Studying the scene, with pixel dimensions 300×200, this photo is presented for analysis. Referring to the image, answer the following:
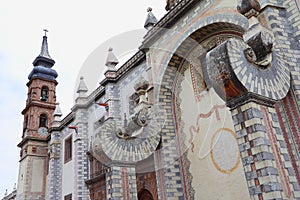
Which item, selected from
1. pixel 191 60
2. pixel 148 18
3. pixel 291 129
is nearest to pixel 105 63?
pixel 148 18

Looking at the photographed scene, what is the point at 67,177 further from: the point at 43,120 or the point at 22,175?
the point at 43,120

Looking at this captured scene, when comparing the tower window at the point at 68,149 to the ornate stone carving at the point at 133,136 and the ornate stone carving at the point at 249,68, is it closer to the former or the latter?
the ornate stone carving at the point at 133,136

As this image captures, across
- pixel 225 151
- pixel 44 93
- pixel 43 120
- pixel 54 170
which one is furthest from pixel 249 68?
pixel 44 93

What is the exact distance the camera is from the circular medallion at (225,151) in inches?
315

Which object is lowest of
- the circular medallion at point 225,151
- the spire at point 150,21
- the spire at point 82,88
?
the circular medallion at point 225,151

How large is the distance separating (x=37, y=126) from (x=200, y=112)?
16.8 meters

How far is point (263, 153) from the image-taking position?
4.54 metres

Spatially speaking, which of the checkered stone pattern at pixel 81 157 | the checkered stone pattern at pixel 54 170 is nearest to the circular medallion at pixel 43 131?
the checkered stone pattern at pixel 54 170

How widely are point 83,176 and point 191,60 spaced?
929cm

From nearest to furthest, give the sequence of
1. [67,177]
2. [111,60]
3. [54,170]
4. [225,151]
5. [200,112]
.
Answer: [225,151]
[200,112]
[111,60]
[67,177]
[54,170]

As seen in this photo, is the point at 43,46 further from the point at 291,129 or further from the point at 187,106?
the point at 291,129

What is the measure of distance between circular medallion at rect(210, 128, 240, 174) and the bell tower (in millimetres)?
16205

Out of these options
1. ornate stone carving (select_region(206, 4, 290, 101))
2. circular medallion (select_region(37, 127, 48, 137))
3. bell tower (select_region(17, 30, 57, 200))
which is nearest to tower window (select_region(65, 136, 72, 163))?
bell tower (select_region(17, 30, 57, 200))

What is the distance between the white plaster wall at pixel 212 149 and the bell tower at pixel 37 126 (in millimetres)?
15147
